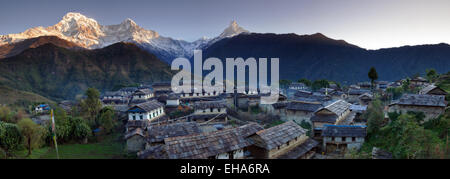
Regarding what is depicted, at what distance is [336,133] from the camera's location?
73.7 feet

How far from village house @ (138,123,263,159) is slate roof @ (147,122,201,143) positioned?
6001mm

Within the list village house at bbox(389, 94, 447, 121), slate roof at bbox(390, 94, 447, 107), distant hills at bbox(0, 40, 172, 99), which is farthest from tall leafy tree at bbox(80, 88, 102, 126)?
distant hills at bbox(0, 40, 172, 99)

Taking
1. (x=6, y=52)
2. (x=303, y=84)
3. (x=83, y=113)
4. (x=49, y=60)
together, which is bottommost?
(x=83, y=113)

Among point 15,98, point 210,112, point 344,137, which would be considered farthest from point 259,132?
point 15,98

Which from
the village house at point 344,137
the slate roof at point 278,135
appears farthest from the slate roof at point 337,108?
the slate roof at point 278,135

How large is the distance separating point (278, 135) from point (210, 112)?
19.2 meters

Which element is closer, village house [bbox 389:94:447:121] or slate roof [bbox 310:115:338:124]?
village house [bbox 389:94:447:121]

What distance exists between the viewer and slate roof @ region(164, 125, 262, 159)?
602 inches

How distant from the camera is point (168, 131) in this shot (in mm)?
24297

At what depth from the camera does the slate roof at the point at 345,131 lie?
72.1 feet

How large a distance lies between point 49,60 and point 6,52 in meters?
73.8

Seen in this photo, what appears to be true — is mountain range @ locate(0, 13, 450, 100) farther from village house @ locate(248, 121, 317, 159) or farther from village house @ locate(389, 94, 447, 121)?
village house @ locate(389, 94, 447, 121)
